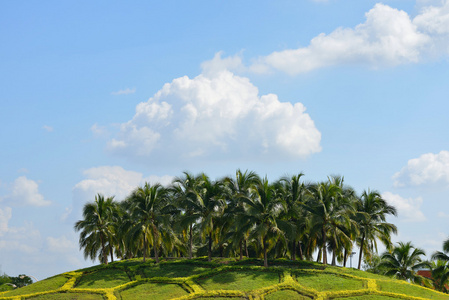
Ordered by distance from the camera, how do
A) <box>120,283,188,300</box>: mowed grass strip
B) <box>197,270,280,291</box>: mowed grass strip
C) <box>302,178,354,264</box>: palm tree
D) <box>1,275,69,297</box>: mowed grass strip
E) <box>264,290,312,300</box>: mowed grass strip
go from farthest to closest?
1. <box>302,178,354,264</box>: palm tree
2. <box>1,275,69,297</box>: mowed grass strip
3. <box>197,270,280,291</box>: mowed grass strip
4. <box>120,283,188,300</box>: mowed grass strip
5. <box>264,290,312,300</box>: mowed grass strip

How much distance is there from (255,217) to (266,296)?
9309mm

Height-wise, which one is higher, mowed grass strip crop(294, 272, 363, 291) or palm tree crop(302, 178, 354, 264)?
palm tree crop(302, 178, 354, 264)

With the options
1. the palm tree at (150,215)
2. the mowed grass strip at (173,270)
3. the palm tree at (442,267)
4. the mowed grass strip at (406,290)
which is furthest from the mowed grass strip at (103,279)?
the palm tree at (442,267)

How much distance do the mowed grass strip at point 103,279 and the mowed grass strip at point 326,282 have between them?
17.0 meters

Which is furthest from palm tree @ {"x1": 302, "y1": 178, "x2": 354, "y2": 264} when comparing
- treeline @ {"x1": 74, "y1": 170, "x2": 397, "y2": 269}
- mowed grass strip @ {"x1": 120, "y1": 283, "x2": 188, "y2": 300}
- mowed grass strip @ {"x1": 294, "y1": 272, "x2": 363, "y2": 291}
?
mowed grass strip @ {"x1": 120, "y1": 283, "x2": 188, "y2": 300}

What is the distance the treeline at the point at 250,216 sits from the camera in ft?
162

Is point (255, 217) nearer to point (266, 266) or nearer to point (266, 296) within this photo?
point (266, 266)

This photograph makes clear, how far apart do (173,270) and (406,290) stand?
72.4 ft

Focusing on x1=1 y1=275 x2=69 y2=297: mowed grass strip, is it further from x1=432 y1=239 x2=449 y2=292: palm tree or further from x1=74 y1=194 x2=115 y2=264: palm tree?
x1=432 y1=239 x2=449 y2=292: palm tree

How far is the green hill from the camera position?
41.8m

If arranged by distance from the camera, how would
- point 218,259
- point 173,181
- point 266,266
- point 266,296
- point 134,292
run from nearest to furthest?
1. point 266,296
2. point 134,292
3. point 266,266
4. point 218,259
5. point 173,181

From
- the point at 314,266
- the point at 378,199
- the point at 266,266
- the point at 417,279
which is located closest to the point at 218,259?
the point at 266,266

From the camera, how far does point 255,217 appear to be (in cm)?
4866

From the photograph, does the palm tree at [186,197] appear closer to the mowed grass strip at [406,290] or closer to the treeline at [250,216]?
the treeline at [250,216]
